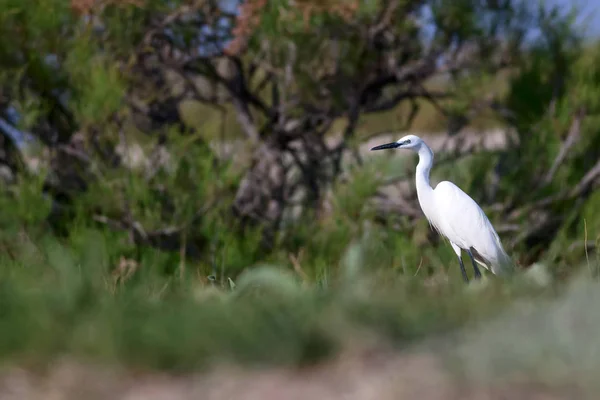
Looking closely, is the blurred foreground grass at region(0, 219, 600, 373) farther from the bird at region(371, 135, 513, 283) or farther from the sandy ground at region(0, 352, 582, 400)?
the bird at region(371, 135, 513, 283)

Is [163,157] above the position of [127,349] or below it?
below

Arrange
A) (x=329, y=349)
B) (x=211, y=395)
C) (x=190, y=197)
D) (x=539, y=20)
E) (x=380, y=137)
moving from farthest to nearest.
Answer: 1. (x=380, y=137)
2. (x=539, y=20)
3. (x=190, y=197)
4. (x=329, y=349)
5. (x=211, y=395)

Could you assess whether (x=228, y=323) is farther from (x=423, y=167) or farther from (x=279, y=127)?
(x=279, y=127)

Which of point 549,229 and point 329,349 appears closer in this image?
point 329,349

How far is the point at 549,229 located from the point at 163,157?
3.35 meters

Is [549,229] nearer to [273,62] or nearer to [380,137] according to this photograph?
[380,137]

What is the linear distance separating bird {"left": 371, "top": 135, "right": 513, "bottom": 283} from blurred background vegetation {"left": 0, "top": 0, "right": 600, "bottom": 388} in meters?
0.34

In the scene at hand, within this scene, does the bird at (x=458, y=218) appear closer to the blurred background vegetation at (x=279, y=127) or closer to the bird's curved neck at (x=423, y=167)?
the bird's curved neck at (x=423, y=167)

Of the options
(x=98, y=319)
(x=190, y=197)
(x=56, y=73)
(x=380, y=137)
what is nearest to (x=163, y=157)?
(x=190, y=197)

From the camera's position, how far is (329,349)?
2154 mm

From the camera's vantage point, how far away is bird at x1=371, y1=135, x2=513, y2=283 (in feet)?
17.1

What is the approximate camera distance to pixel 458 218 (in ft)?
17.3

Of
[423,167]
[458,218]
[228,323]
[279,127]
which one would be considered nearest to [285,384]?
[228,323]

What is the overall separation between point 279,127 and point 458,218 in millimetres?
2862
